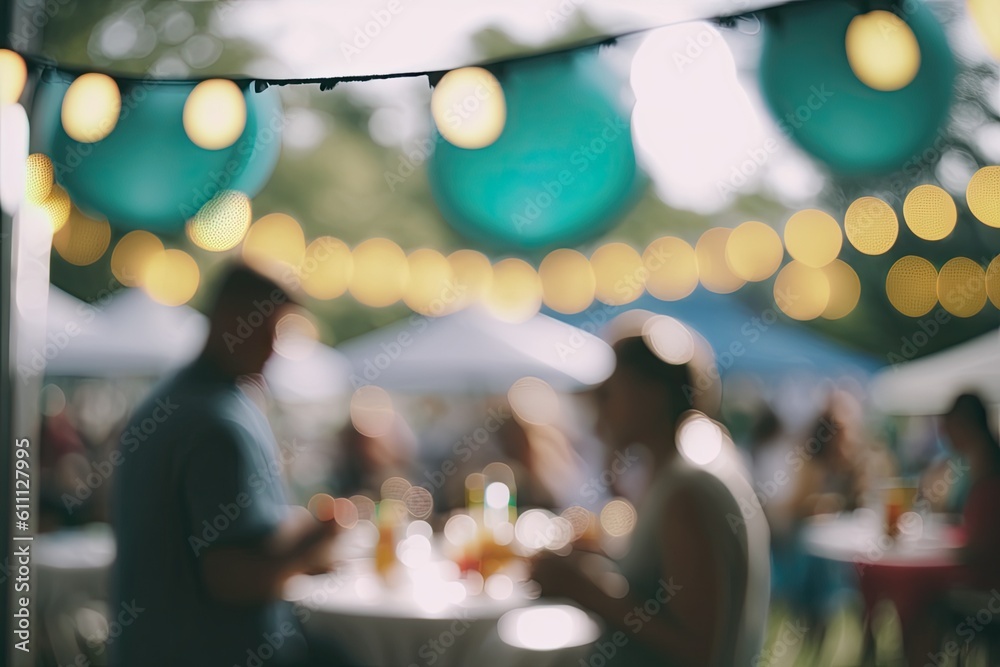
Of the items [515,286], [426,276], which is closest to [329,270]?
[426,276]

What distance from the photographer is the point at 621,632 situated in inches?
64.5

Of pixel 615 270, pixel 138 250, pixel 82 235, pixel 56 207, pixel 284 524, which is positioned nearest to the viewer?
pixel 284 524

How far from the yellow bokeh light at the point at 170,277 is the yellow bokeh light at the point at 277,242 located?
50cm

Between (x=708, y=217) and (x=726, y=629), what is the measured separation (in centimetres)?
1051

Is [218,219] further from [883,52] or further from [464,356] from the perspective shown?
[464,356]

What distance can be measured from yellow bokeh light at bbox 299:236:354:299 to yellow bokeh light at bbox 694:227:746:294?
202 centimetres

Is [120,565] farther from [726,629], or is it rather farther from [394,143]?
[394,143]

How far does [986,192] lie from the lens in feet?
9.47

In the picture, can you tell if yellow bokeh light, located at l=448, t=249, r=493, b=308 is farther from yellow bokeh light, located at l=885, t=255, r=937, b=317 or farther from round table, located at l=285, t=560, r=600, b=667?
yellow bokeh light, located at l=885, t=255, r=937, b=317

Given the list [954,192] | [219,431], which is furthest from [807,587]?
[954,192]

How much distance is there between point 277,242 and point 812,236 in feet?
9.00

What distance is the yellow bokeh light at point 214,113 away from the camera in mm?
2139

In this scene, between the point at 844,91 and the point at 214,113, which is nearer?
the point at 844,91

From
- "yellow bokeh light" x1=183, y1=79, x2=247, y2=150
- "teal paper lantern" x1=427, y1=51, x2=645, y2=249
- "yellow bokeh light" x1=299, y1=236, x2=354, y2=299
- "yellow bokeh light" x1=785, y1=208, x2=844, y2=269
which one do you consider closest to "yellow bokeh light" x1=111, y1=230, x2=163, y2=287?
"yellow bokeh light" x1=299, y1=236, x2=354, y2=299
